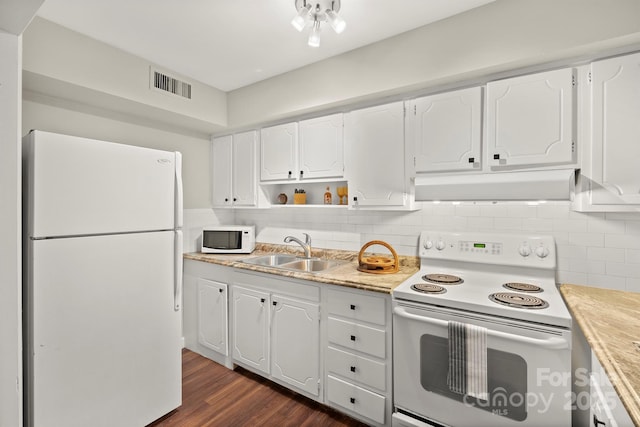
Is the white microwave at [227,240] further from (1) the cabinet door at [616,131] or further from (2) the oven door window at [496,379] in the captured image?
(1) the cabinet door at [616,131]

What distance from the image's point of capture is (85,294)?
1.68 m

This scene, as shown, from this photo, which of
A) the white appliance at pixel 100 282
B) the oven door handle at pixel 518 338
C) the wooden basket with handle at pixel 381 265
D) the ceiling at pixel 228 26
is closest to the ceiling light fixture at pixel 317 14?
the ceiling at pixel 228 26

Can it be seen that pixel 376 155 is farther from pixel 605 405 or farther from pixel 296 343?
pixel 605 405

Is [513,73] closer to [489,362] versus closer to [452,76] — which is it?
[452,76]

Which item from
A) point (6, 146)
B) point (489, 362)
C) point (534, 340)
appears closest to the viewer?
point (6, 146)

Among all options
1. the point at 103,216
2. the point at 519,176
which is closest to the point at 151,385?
the point at 103,216

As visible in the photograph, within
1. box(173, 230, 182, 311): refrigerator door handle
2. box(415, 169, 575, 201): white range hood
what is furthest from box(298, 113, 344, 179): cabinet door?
box(173, 230, 182, 311): refrigerator door handle

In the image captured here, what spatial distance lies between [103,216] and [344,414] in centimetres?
198

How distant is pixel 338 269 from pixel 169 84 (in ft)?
6.87

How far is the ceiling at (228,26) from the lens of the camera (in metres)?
1.81

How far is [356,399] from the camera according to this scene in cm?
196

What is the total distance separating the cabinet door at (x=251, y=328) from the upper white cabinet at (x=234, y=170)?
1001mm

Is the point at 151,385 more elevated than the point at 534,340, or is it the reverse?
the point at 534,340

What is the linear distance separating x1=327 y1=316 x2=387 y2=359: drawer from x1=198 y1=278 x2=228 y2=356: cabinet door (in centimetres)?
108
